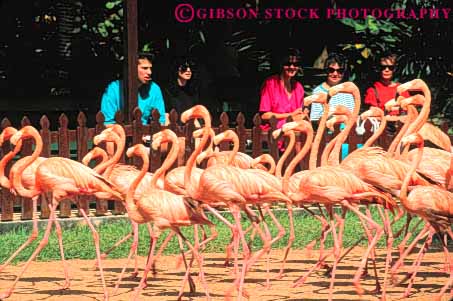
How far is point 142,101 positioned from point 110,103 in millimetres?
385

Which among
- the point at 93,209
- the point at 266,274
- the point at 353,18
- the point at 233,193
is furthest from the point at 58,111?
the point at 233,193

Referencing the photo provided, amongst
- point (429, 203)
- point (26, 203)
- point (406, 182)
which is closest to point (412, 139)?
point (406, 182)

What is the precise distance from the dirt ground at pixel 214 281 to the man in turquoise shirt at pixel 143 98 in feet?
10.2

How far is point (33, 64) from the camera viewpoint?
1781cm

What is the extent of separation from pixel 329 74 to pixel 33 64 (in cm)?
525

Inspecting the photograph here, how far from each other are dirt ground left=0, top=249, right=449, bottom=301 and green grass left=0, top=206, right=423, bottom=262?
13.1 inches

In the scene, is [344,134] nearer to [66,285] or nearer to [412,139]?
[412,139]

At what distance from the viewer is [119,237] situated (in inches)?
508

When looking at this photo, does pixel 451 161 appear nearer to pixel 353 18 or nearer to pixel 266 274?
pixel 266 274

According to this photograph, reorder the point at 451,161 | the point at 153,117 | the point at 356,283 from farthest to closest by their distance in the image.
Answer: the point at 153,117
the point at 451,161
the point at 356,283

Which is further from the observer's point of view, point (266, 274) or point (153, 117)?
point (153, 117)

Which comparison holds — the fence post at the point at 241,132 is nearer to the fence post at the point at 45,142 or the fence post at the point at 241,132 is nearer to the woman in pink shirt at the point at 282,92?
the woman in pink shirt at the point at 282,92

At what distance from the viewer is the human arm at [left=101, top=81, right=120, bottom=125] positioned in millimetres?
14633

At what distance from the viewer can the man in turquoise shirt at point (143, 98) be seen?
14.6 m
